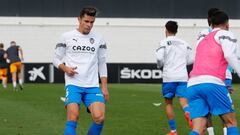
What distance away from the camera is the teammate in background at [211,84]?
30.2ft

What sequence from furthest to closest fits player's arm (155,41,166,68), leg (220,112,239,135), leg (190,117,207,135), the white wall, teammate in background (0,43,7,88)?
1. the white wall
2. teammate in background (0,43,7,88)
3. player's arm (155,41,166,68)
4. leg (220,112,239,135)
5. leg (190,117,207,135)

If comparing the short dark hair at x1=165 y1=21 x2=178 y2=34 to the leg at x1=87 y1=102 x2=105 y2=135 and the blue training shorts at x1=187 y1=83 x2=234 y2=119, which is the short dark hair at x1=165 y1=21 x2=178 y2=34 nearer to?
the leg at x1=87 y1=102 x2=105 y2=135

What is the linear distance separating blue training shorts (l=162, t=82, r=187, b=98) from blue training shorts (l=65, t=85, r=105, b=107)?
3.17m

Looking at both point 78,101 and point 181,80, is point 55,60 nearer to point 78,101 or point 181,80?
point 78,101

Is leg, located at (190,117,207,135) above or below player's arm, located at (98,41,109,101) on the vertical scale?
below

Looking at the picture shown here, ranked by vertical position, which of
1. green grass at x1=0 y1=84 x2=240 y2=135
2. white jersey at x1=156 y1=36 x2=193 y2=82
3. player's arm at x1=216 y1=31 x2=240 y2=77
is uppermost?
player's arm at x1=216 y1=31 x2=240 y2=77

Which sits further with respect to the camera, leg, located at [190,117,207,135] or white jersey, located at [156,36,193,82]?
white jersey, located at [156,36,193,82]

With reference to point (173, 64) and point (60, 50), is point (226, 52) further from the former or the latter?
point (173, 64)

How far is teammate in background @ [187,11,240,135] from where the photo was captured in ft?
30.2

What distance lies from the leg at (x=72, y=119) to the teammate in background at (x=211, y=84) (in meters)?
1.63

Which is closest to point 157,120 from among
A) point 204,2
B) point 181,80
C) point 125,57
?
point 181,80

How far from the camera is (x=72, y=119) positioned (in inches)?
392

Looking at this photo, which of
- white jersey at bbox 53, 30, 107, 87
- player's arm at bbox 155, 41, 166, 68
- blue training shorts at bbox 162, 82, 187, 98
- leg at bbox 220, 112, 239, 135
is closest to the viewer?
leg at bbox 220, 112, 239, 135

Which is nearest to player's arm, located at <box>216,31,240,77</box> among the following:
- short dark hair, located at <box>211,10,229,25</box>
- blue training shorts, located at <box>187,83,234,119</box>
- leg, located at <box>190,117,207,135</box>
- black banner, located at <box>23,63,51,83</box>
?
short dark hair, located at <box>211,10,229,25</box>
